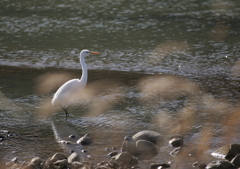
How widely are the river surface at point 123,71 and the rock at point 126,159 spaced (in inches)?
8.8

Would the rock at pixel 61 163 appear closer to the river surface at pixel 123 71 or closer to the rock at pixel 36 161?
the rock at pixel 36 161

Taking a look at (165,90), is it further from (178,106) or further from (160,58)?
(160,58)

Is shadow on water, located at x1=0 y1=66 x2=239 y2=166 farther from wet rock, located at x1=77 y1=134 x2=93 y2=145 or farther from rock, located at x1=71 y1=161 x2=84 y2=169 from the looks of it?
rock, located at x1=71 y1=161 x2=84 y2=169

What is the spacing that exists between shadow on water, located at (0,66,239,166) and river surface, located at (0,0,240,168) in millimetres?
28

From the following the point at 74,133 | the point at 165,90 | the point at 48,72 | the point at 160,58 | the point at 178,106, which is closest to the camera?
the point at 74,133

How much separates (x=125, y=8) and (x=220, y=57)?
11937mm

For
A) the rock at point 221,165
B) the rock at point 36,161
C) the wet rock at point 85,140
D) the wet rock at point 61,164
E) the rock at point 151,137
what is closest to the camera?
the rock at point 221,165

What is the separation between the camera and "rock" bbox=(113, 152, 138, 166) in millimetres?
7689

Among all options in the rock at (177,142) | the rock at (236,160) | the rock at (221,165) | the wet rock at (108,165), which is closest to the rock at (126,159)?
the wet rock at (108,165)

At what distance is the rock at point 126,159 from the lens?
769cm

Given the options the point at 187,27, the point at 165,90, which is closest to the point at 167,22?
the point at 187,27

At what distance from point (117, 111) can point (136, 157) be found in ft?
9.87

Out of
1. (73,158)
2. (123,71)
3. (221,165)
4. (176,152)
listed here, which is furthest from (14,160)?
(123,71)

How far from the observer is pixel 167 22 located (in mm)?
22609
